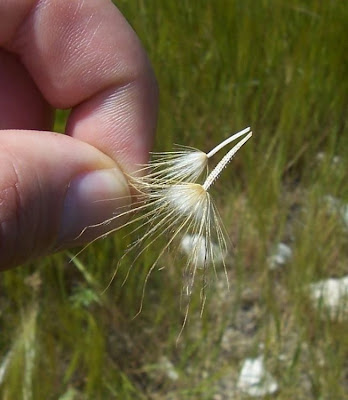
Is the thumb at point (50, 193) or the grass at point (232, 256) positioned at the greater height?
the thumb at point (50, 193)

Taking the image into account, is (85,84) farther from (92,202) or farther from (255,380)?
(255,380)

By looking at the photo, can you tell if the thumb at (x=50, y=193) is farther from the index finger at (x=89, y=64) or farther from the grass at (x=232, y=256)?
the grass at (x=232, y=256)

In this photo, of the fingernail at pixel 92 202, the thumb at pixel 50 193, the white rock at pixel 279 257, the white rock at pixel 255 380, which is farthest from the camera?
the white rock at pixel 279 257

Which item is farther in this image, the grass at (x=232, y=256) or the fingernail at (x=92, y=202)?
the grass at (x=232, y=256)

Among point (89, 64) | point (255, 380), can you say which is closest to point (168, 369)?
point (255, 380)

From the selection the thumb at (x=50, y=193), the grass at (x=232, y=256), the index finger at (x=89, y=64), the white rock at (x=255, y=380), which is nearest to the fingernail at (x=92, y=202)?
the thumb at (x=50, y=193)

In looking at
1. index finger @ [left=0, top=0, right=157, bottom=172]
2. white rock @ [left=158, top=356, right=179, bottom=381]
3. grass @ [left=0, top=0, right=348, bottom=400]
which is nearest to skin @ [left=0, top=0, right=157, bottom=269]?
index finger @ [left=0, top=0, right=157, bottom=172]

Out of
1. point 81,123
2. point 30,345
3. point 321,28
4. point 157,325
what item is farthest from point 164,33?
point 30,345
